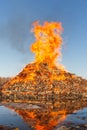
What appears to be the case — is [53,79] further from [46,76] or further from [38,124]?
[38,124]

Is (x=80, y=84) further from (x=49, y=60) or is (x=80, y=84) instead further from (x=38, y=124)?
(x=38, y=124)

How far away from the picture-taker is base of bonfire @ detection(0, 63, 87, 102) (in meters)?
83.8

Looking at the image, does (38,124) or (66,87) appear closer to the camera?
(38,124)

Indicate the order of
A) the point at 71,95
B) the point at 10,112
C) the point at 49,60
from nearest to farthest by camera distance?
1. the point at 10,112
2. the point at 71,95
3. the point at 49,60

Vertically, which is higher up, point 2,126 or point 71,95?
point 71,95

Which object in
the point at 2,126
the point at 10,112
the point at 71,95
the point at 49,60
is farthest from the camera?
the point at 49,60

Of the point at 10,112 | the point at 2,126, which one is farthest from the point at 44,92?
the point at 2,126

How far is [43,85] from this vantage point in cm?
8556

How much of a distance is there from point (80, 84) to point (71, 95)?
25.4ft

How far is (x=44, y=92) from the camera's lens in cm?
8425

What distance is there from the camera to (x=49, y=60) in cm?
8975

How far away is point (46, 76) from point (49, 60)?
16.5 ft

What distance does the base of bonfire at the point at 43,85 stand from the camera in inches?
3300

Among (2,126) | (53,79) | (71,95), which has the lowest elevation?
(2,126)
